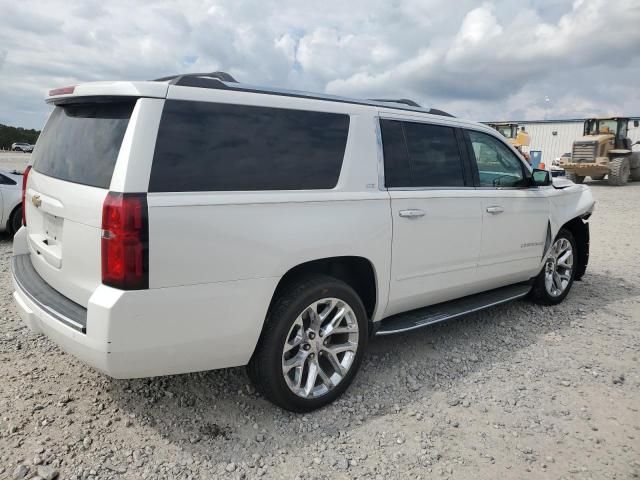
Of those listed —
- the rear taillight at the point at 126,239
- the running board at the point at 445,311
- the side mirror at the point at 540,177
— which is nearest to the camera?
the rear taillight at the point at 126,239

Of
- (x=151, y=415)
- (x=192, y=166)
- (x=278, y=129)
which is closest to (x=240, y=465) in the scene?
(x=151, y=415)

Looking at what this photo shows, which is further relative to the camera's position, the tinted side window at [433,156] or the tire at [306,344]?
the tinted side window at [433,156]

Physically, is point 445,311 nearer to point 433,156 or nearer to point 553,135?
point 433,156

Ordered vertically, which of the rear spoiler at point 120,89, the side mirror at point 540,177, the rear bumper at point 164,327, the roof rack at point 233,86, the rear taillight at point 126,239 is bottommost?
the rear bumper at point 164,327

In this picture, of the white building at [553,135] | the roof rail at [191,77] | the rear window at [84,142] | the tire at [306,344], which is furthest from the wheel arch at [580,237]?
the white building at [553,135]

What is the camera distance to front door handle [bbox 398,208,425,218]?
3270 mm

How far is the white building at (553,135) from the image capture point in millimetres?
34656

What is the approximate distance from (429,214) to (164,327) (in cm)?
197

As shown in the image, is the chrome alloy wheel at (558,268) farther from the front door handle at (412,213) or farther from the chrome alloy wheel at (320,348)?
the chrome alloy wheel at (320,348)

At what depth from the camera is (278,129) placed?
2.79 meters

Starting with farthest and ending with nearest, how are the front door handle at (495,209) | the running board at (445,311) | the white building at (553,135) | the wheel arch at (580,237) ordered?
the white building at (553,135), the wheel arch at (580,237), the front door handle at (495,209), the running board at (445,311)

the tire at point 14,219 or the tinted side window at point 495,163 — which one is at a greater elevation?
the tinted side window at point 495,163

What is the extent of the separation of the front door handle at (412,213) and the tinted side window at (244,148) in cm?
56

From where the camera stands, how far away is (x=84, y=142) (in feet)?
8.65
